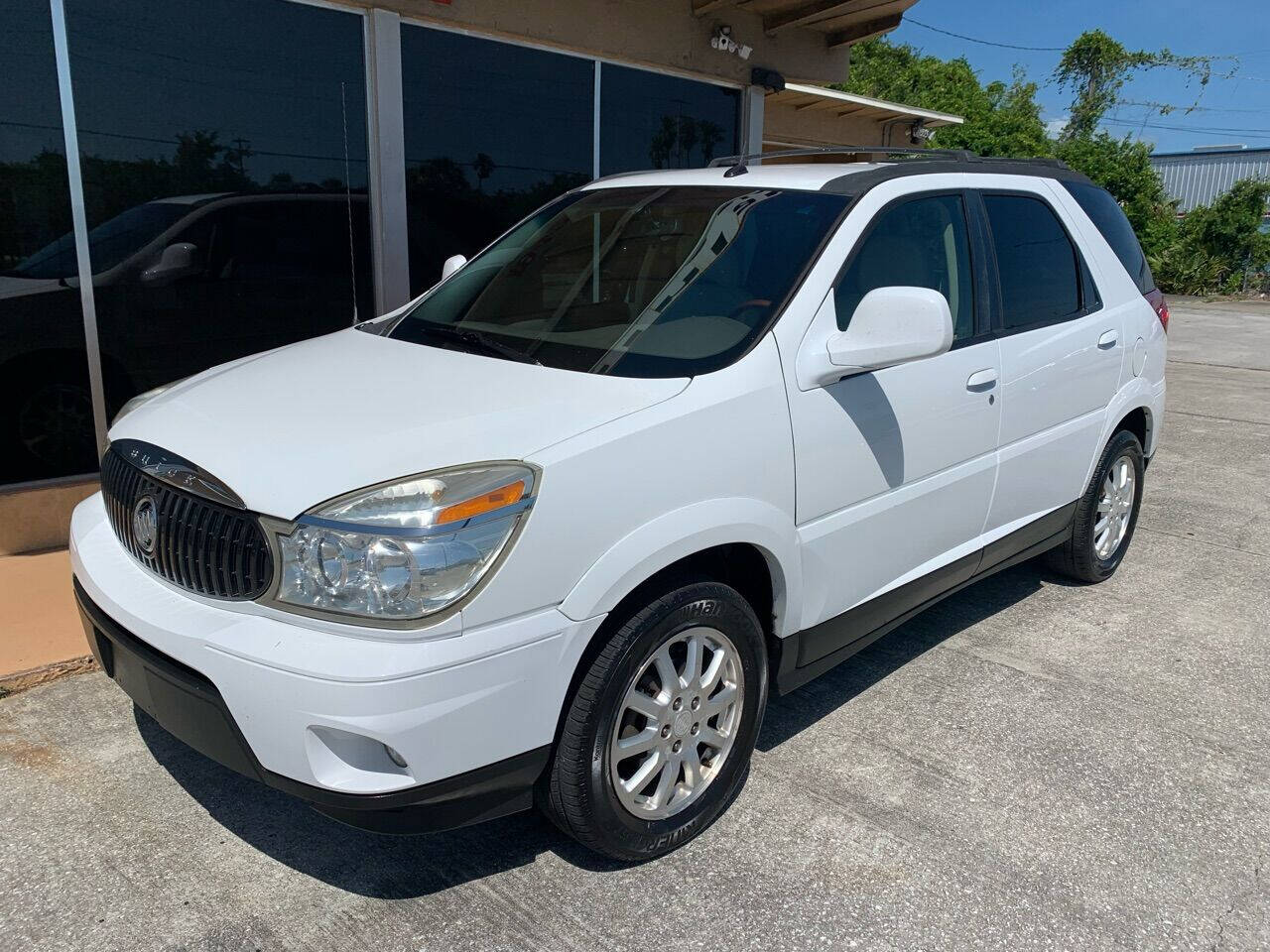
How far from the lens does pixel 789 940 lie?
8.51ft

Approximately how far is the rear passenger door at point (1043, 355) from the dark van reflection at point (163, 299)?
155 inches

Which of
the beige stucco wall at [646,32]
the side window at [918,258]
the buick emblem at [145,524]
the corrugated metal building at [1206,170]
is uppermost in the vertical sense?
the corrugated metal building at [1206,170]

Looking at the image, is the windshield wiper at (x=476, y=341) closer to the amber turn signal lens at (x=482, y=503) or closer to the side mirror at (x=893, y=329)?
the amber turn signal lens at (x=482, y=503)

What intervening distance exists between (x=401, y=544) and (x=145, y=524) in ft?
2.96

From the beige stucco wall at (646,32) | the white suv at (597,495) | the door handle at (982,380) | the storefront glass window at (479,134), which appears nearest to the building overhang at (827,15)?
the beige stucco wall at (646,32)

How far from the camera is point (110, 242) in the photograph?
17.5 feet

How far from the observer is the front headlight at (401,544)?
229 cm

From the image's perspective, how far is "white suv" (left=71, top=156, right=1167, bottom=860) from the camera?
2.32 meters

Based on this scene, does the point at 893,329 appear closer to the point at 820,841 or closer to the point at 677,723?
the point at 677,723

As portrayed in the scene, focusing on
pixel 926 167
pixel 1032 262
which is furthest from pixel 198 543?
pixel 1032 262

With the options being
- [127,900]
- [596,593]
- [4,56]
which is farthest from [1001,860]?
[4,56]

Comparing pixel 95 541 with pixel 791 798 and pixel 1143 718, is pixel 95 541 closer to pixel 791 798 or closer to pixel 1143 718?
pixel 791 798

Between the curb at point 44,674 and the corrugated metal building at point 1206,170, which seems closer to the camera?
the curb at point 44,674

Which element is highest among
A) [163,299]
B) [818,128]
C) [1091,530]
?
[818,128]
